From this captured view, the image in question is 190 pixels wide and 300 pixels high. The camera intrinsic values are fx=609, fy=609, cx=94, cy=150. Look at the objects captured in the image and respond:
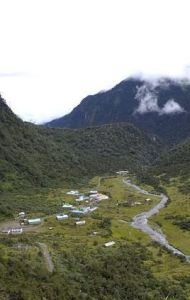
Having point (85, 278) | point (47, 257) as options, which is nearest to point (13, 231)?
point (47, 257)

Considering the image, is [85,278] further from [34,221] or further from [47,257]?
[34,221]

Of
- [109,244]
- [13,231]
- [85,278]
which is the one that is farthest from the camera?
[13,231]

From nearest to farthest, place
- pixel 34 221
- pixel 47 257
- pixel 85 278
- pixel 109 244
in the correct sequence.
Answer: pixel 85 278 → pixel 47 257 → pixel 109 244 → pixel 34 221

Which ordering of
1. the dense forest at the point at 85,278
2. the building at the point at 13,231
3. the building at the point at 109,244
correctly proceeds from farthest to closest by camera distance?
the building at the point at 13,231, the building at the point at 109,244, the dense forest at the point at 85,278

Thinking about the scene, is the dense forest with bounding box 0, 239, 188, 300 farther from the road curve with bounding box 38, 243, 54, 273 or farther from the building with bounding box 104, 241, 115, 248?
the building with bounding box 104, 241, 115, 248

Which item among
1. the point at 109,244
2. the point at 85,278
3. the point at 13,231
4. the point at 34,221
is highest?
the point at 13,231

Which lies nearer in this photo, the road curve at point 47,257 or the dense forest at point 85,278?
the dense forest at point 85,278

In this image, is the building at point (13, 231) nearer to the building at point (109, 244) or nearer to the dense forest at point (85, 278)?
the building at point (109, 244)

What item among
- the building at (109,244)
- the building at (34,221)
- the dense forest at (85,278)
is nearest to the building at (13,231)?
the building at (34,221)

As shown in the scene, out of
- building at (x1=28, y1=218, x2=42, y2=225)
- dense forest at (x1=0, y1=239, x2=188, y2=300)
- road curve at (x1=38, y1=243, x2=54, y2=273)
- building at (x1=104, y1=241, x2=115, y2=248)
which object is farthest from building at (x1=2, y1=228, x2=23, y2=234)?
dense forest at (x1=0, y1=239, x2=188, y2=300)

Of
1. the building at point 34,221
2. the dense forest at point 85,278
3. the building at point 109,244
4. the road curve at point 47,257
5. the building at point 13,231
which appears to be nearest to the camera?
the dense forest at point 85,278

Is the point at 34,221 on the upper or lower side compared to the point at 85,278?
upper

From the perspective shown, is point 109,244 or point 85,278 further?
point 109,244
